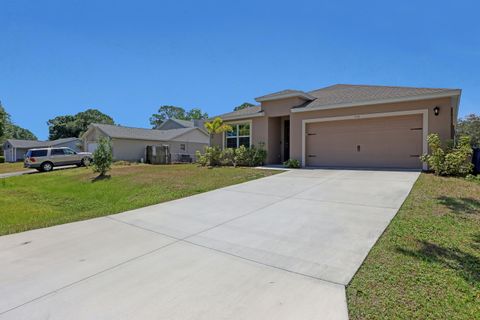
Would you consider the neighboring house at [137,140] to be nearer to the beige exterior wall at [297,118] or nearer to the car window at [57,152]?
the car window at [57,152]

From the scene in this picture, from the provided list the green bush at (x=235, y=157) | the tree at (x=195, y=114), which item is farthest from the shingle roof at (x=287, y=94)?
the tree at (x=195, y=114)

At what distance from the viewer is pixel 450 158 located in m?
9.20

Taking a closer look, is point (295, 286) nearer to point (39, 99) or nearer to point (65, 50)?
point (65, 50)

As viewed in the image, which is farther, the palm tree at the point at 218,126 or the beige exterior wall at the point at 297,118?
the palm tree at the point at 218,126

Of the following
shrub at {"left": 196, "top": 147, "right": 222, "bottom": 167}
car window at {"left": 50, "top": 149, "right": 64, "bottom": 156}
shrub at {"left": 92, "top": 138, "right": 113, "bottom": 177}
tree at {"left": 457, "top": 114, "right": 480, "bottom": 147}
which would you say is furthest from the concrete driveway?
tree at {"left": 457, "top": 114, "right": 480, "bottom": 147}

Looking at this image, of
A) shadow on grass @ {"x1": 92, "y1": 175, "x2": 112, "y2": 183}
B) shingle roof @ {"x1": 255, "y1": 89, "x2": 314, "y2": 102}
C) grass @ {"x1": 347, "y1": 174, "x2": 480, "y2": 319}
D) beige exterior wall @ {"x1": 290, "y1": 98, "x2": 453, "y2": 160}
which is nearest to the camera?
grass @ {"x1": 347, "y1": 174, "x2": 480, "y2": 319}

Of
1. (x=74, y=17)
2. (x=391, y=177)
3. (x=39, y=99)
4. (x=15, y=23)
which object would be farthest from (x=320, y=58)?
(x=39, y=99)

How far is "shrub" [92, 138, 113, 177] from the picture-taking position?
44.2ft

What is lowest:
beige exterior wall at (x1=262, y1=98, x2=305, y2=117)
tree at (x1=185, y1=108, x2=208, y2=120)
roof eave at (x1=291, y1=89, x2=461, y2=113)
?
roof eave at (x1=291, y1=89, x2=461, y2=113)

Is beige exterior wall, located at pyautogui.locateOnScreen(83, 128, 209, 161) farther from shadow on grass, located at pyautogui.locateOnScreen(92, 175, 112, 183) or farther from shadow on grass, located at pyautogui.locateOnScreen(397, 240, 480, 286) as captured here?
shadow on grass, located at pyautogui.locateOnScreen(397, 240, 480, 286)

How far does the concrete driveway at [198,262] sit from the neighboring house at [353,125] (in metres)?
5.95

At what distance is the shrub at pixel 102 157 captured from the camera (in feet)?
44.2

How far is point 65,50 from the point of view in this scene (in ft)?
45.4

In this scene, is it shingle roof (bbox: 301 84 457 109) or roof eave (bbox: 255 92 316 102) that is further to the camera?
roof eave (bbox: 255 92 316 102)
